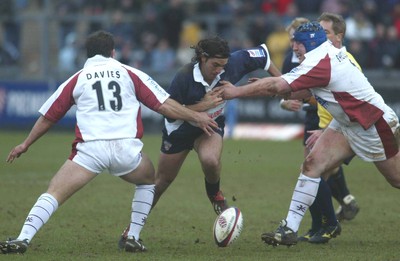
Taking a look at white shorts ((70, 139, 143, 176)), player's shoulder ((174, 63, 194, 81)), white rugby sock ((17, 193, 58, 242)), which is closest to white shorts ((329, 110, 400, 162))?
player's shoulder ((174, 63, 194, 81))

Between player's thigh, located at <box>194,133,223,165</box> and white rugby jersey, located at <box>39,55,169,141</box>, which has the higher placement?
white rugby jersey, located at <box>39,55,169,141</box>

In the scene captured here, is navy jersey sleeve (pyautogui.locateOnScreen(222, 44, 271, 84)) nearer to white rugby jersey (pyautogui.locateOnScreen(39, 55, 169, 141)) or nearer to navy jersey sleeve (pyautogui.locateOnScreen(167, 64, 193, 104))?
navy jersey sleeve (pyautogui.locateOnScreen(167, 64, 193, 104))

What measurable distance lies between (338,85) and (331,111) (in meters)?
0.31

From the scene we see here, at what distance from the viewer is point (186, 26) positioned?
81.6 feet

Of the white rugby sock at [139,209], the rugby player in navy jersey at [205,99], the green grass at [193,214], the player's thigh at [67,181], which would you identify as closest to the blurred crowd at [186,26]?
the green grass at [193,214]

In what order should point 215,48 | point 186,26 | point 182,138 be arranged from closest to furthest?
point 215,48 → point 182,138 → point 186,26

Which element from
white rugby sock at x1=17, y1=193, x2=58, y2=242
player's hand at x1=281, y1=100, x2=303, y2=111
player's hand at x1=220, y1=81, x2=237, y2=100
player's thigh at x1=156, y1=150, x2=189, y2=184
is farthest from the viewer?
player's hand at x1=281, y1=100, x2=303, y2=111

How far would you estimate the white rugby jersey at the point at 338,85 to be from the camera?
341 inches

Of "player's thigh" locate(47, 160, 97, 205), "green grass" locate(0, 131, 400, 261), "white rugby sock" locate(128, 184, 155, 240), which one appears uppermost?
"player's thigh" locate(47, 160, 97, 205)

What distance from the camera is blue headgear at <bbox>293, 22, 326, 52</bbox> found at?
8.83 meters

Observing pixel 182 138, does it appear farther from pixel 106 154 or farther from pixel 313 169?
pixel 313 169

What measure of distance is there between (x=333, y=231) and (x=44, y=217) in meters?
3.18

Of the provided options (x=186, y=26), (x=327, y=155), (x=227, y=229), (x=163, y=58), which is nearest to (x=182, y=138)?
(x=227, y=229)

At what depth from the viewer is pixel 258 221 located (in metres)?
11.2
